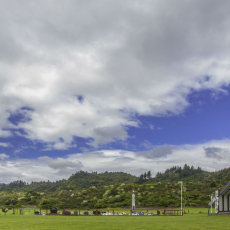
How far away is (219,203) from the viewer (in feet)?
112

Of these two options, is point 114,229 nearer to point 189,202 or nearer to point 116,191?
point 189,202

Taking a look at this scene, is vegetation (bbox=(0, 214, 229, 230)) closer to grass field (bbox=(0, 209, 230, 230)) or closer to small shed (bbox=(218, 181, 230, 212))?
grass field (bbox=(0, 209, 230, 230))

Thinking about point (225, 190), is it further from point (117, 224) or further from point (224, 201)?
point (117, 224)

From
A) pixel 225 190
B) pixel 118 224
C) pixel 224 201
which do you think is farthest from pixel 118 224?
pixel 224 201

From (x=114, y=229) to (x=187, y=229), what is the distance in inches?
165

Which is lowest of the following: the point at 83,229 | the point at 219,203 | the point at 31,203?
the point at 31,203

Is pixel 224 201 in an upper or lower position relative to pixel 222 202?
upper

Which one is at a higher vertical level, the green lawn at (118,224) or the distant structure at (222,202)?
the green lawn at (118,224)

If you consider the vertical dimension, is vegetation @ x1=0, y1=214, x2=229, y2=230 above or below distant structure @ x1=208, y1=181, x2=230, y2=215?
above

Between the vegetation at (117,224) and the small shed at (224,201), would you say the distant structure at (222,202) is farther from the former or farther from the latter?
the vegetation at (117,224)

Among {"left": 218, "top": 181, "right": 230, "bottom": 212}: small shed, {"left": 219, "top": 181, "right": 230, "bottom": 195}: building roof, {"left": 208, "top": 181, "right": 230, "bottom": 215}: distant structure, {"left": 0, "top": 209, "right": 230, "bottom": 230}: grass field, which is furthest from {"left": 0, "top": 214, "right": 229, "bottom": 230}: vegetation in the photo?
{"left": 218, "top": 181, "right": 230, "bottom": 212}: small shed

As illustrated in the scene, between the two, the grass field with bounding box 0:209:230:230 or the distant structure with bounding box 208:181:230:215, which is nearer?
the grass field with bounding box 0:209:230:230

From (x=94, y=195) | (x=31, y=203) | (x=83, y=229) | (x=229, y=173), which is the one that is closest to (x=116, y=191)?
(x=94, y=195)

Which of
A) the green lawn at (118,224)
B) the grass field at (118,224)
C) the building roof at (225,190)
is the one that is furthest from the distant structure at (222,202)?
the green lawn at (118,224)
